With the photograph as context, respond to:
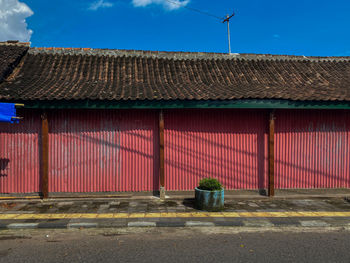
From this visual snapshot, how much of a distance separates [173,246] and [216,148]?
13.3ft

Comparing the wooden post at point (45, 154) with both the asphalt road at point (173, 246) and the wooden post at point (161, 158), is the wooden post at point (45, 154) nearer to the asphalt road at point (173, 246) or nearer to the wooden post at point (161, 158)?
the asphalt road at point (173, 246)

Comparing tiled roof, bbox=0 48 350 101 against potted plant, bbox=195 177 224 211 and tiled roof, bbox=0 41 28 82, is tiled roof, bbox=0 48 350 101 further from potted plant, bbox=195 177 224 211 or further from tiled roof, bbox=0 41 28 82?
potted plant, bbox=195 177 224 211

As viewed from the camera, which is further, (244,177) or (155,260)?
(244,177)

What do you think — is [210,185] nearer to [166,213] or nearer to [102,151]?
[166,213]

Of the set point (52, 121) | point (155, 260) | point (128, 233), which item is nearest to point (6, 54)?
point (52, 121)

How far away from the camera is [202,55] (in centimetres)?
1169

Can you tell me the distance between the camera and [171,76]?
9.78m

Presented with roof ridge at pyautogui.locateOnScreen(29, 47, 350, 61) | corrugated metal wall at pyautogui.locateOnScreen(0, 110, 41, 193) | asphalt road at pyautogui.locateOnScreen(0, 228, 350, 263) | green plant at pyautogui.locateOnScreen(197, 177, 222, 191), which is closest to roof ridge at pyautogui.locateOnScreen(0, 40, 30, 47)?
roof ridge at pyautogui.locateOnScreen(29, 47, 350, 61)

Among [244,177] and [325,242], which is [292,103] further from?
[325,242]

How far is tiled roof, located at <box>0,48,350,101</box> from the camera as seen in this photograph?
763 cm

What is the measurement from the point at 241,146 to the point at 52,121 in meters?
5.78

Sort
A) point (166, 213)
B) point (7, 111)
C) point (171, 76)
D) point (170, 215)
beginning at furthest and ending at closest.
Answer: point (171, 76) → point (7, 111) → point (166, 213) → point (170, 215)

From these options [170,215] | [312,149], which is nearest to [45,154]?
[170,215]

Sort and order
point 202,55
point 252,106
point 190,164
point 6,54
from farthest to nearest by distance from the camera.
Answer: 1. point 202,55
2. point 6,54
3. point 190,164
4. point 252,106
